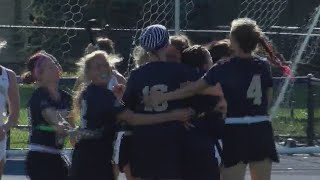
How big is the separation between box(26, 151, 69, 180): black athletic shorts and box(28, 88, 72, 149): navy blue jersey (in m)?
0.10

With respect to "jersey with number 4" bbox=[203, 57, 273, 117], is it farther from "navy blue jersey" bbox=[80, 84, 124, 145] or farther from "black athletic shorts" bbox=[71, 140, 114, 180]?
"black athletic shorts" bbox=[71, 140, 114, 180]

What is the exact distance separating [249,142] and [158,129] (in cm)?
106

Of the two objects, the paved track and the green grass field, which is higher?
the green grass field

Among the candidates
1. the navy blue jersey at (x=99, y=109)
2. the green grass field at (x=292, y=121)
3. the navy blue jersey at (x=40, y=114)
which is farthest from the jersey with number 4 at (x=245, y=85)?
the green grass field at (x=292, y=121)

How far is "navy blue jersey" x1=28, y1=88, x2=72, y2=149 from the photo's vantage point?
8.26 meters

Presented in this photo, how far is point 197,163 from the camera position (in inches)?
298

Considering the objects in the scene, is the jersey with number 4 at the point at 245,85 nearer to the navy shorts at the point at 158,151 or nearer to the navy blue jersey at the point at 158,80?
the navy blue jersey at the point at 158,80

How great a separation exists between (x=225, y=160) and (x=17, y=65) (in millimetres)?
11177

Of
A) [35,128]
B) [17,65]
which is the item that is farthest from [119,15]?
[35,128]

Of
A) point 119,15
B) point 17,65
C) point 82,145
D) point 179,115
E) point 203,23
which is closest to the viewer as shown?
point 179,115

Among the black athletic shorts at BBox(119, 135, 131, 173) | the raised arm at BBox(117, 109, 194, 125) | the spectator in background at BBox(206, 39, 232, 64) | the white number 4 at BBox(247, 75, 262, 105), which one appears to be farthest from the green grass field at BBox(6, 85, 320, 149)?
the raised arm at BBox(117, 109, 194, 125)

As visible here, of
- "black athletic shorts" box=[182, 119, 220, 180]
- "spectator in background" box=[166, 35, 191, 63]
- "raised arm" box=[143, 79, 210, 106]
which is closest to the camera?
"raised arm" box=[143, 79, 210, 106]

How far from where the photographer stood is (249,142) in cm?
811

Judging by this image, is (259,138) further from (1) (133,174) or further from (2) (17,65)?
(2) (17,65)
